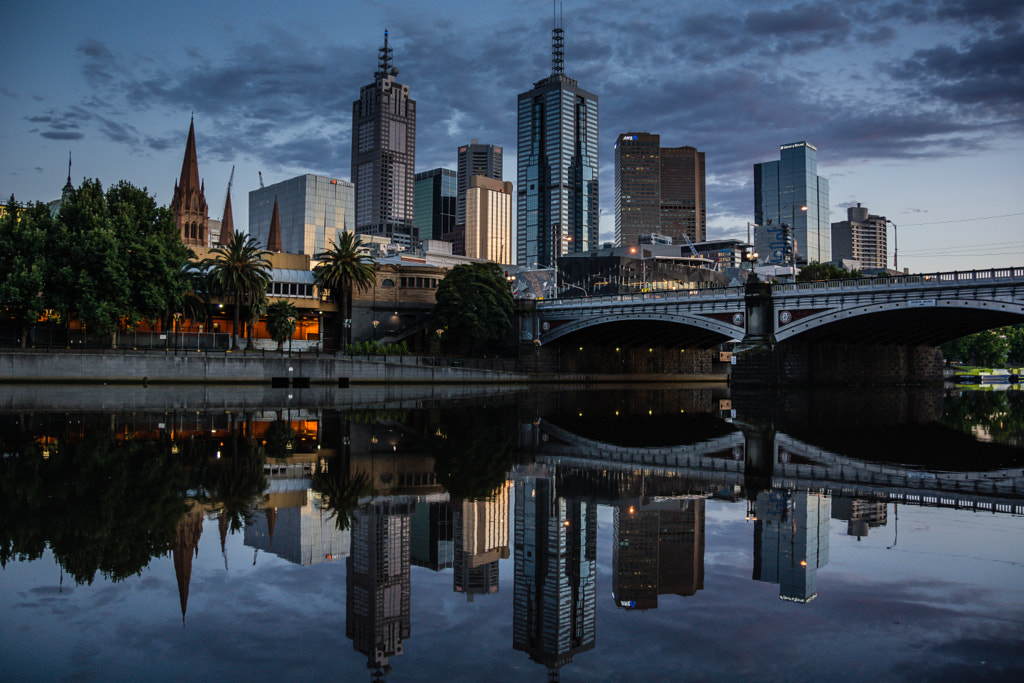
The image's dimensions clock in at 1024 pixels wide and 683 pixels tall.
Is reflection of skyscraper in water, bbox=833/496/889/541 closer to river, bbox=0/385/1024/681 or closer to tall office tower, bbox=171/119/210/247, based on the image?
river, bbox=0/385/1024/681

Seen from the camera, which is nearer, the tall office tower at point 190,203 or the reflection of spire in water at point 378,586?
the reflection of spire in water at point 378,586

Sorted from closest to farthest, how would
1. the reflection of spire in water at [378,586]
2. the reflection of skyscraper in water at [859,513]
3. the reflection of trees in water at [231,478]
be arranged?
1. the reflection of spire in water at [378,586]
2. the reflection of skyscraper in water at [859,513]
3. the reflection of trees in water at [231,478]

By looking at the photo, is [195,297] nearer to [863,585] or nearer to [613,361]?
[613,361]

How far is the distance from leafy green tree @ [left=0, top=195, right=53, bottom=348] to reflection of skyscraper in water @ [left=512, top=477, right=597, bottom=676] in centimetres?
6045

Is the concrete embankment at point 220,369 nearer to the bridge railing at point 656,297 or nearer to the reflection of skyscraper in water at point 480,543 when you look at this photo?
the bridge railing at point 656,297

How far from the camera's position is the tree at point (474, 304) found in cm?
8388

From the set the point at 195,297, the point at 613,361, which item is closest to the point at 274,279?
the point at 195,297

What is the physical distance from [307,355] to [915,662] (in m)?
67.5

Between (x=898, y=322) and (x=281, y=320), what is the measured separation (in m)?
62.0

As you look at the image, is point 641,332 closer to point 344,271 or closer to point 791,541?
point 344,271

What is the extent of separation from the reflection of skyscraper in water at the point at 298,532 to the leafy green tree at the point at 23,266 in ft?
192

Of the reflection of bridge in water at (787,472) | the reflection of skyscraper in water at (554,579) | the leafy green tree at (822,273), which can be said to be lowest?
the reflection of skyscraper in water at (554,579)

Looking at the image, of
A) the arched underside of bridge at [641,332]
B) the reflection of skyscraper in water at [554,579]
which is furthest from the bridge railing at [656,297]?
the reflection of skyscraper in water at [554,579]

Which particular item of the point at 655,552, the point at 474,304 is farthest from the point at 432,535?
the point at 474,304
